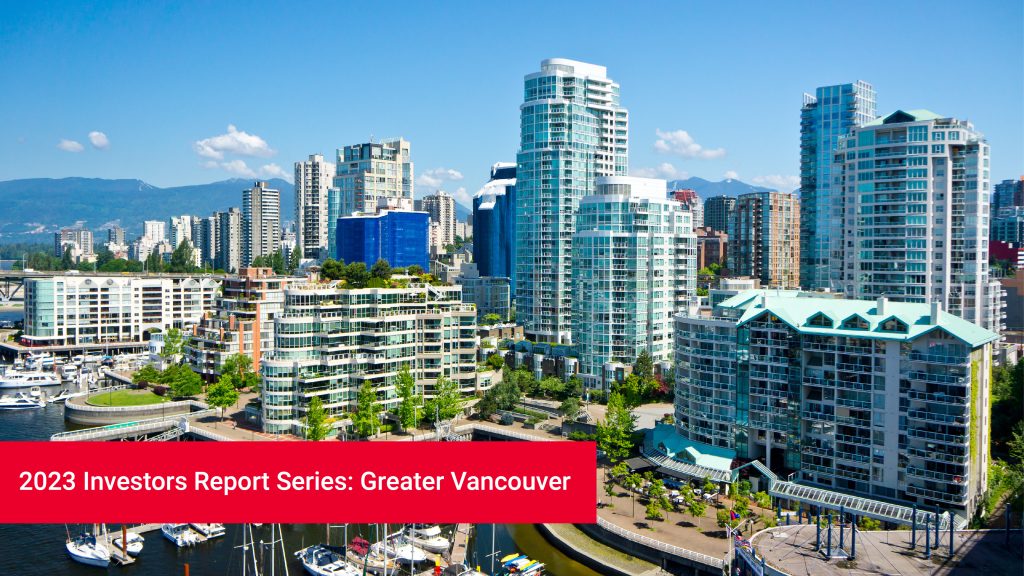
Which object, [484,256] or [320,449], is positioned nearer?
[320,449]

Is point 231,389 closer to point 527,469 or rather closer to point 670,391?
point 670,391

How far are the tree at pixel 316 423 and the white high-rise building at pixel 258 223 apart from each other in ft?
334

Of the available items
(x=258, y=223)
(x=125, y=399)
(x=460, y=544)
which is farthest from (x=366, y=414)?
(x=258, y=223)

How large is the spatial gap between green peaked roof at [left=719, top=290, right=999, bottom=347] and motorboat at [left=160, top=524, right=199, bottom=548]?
796 inches

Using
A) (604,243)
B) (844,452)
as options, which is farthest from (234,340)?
(844,452)

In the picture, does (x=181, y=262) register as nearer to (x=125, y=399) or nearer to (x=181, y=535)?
(x=125, y=399)

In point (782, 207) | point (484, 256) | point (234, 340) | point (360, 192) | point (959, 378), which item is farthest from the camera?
point (360, 192)

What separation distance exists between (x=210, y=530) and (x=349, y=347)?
1304cm

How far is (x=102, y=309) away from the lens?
66500 mm

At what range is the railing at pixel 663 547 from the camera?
2308cm

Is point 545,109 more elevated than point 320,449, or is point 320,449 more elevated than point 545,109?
point 545,109

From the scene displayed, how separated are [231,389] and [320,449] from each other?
3127cm

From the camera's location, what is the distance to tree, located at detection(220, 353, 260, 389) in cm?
4722

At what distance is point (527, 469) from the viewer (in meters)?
11.4
